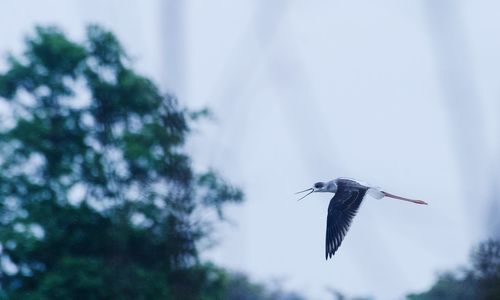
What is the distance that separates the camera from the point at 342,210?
31.0 feet

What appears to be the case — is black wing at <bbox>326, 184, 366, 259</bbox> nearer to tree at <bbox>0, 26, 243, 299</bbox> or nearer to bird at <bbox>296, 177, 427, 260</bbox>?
bird at <bbox>296, 177, 427, 260</bbox>

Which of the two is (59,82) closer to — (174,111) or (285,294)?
(174,111)

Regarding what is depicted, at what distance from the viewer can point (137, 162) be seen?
23016 mm

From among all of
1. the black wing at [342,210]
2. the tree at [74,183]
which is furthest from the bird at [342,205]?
the tree at [74,183]

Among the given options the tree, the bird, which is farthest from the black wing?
the tree

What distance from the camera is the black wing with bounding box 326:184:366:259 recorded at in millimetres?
9188

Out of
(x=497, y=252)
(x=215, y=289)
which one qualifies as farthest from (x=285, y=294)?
(x=497, y=252)

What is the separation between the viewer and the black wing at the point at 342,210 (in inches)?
362

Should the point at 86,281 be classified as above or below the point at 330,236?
above

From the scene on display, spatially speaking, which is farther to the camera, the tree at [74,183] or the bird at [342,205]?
the tree at [74,183]

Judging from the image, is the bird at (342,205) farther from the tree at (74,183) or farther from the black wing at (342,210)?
the tree at (74,183)

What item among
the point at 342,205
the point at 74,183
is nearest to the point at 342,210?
the point at 342,205

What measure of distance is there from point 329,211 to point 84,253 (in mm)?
15208

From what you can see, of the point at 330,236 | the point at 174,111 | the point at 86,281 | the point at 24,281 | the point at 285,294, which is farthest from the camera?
the point at 285,294
